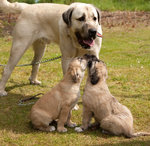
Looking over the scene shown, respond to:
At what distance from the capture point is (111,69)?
848 centimetres

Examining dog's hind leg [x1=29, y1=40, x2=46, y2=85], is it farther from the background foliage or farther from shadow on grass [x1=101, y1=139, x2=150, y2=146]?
the background foliage

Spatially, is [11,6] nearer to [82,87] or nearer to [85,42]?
[85,42]

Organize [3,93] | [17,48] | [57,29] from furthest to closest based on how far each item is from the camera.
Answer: [3,93], [17,48], [57,29]

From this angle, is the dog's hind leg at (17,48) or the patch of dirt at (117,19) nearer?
the dog's hind leg at (17,48)

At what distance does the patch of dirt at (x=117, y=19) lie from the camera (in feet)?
48.6

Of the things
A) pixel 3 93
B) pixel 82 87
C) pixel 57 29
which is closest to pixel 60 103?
pixel 57 29

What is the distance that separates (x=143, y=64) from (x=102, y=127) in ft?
17.3

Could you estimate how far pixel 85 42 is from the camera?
5086 millimetres

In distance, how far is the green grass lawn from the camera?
4.18 metres

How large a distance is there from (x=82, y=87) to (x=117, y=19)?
11448mm

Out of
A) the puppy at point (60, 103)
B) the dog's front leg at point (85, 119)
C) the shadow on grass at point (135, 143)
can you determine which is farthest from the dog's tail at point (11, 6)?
the shadow on grass at point (135, 143)

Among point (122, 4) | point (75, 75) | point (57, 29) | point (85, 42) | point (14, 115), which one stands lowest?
point (14, 115)

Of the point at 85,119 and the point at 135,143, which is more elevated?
the point at 85,119

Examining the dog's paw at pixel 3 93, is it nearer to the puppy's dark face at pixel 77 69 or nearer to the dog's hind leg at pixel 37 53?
the dog's hind leg at pixel 37 53
